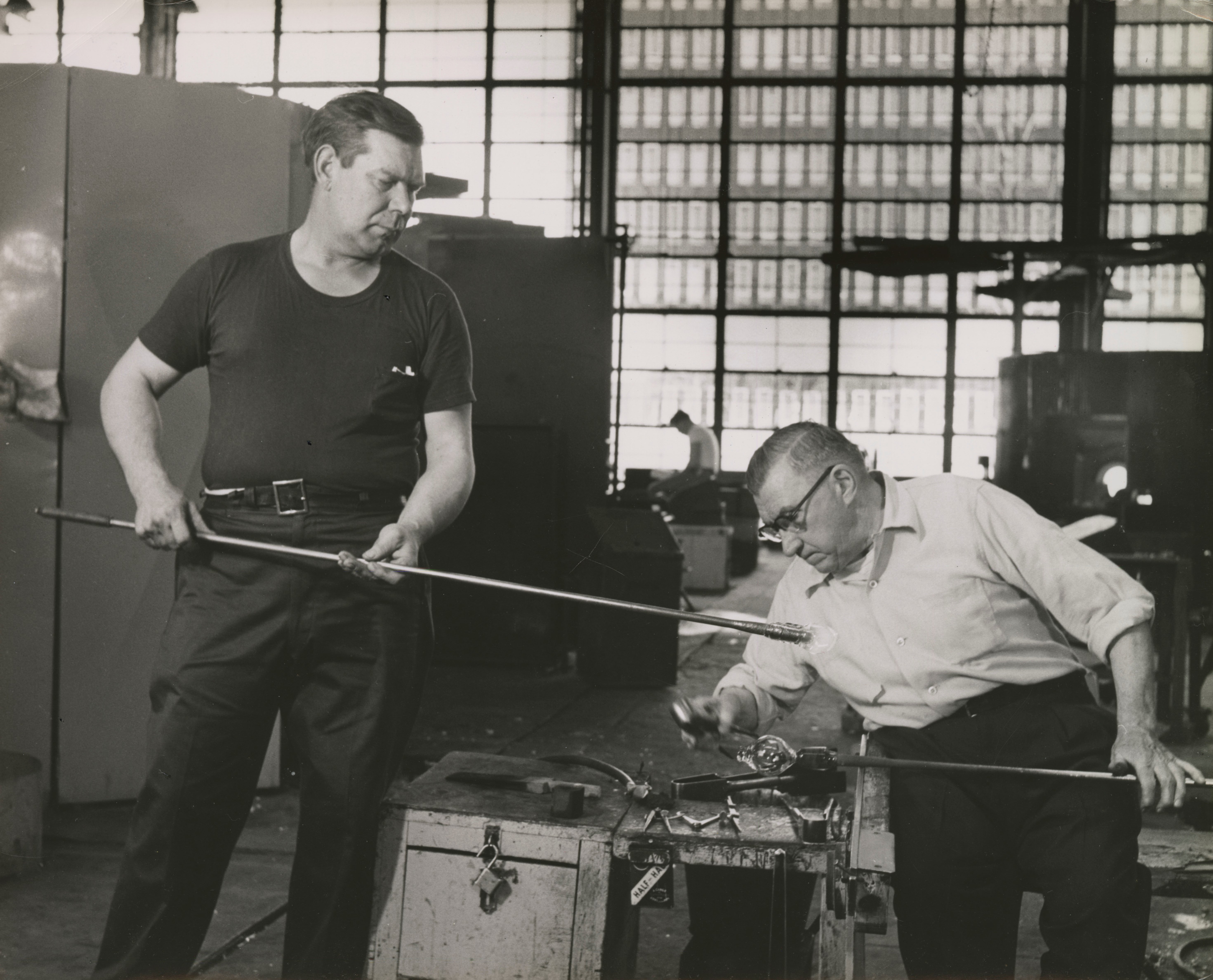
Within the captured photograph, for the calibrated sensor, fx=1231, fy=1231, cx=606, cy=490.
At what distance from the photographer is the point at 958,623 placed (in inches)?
94.7

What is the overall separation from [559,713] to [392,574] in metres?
3.78

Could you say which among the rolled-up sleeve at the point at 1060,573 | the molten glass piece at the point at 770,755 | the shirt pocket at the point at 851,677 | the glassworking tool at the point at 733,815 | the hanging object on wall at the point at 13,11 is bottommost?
the glassworking tool at the point at 733,815

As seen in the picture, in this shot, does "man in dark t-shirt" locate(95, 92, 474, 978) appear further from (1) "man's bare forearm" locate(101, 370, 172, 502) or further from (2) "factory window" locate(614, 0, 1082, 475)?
(2) "factory window" locate(614, 0, 1082, 475)

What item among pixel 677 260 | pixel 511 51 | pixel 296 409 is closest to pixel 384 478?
pixel 296 409

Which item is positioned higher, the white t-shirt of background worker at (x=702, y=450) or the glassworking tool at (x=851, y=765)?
the white t-shirt of background worker at (x=702, y=450)

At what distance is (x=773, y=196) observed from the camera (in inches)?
554

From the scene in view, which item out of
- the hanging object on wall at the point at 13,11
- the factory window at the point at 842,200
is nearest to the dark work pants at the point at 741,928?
the hanging object on wall at the point at 13,11

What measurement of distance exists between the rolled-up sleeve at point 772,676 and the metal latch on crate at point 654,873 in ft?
1.29

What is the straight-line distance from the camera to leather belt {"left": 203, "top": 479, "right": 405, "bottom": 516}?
239 centimetres

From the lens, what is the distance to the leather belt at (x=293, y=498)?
239cm

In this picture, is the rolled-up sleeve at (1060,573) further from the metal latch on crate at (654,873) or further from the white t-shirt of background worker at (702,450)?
the white t-shirt of background worker at (702,450)

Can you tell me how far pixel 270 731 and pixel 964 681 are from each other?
1377 mm

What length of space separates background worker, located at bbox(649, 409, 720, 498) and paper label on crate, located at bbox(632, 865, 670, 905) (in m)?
7.99

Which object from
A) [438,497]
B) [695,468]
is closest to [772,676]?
[438,497]
